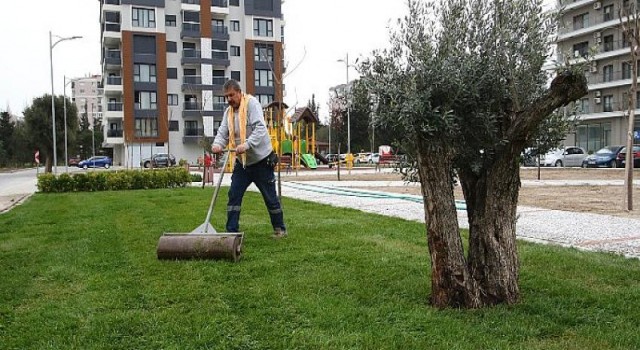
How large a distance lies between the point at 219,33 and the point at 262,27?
185 inches

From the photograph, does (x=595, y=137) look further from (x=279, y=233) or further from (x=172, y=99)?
(x=279, y=233)

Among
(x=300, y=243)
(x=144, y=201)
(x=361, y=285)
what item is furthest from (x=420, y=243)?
(x=144, y=201)

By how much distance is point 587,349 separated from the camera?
113 inches

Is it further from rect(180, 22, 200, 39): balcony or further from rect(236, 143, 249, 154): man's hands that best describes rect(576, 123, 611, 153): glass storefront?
rect(236, 143, 249, 154): man's hands

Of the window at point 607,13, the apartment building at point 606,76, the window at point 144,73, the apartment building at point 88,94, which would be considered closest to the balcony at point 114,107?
the window at point 144,73

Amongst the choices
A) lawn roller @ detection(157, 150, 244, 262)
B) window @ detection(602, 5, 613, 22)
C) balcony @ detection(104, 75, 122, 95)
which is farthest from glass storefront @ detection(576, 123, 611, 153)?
lawn roller @ detection(157, 150, 244, 262)

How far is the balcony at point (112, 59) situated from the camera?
55281mm

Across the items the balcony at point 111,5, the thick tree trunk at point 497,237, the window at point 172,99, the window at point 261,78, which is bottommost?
the thick tree trunk at point 497,237

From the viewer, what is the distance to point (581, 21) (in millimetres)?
50938

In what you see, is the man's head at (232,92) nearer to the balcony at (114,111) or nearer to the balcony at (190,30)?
the balcony at (114,111)

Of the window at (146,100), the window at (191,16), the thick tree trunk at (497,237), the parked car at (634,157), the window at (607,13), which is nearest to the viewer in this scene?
the thick tree trunk at (497,237)

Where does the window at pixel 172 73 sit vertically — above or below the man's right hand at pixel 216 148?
above

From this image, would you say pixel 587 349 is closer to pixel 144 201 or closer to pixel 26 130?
pixel 144 201

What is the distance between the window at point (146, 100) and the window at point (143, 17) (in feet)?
21.1
